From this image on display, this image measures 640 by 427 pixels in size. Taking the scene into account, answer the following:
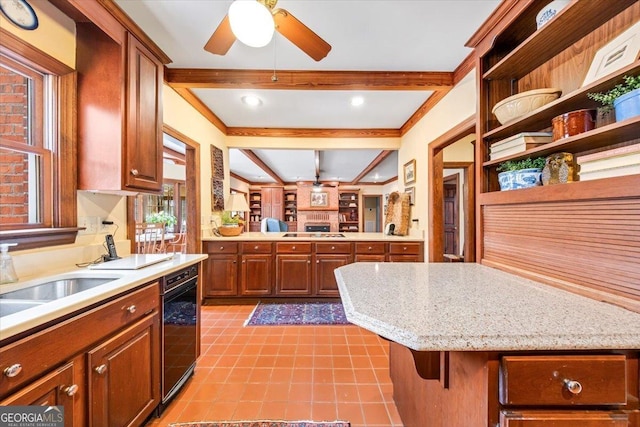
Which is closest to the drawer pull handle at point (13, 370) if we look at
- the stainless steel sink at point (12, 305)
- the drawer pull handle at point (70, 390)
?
the drawer pull handle at point (70, 390)

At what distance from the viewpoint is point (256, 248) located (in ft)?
11.3

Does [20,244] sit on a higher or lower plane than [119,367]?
higher

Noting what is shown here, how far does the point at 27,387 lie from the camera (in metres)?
0.82

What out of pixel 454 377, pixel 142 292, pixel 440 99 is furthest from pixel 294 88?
pixel 454 377

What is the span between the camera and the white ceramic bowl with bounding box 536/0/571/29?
113cm

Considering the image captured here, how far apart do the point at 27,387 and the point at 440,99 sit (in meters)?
3.29

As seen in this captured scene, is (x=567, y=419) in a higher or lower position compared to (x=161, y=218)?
lower

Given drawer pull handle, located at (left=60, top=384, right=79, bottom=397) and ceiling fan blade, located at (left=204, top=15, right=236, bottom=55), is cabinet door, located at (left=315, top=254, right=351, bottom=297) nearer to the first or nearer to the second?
ceiling fan blade, located at (left=204, top=15, right=236, bottom=55)

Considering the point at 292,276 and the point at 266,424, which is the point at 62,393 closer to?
the point at 266,424

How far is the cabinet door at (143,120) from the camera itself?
1.63 meters

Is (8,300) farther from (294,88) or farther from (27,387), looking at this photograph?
(294,88)

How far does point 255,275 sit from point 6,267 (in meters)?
2.39

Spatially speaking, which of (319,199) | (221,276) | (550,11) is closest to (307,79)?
(550,11)

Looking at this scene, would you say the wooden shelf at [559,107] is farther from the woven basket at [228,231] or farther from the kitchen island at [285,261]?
the woven basket at [228,231]
